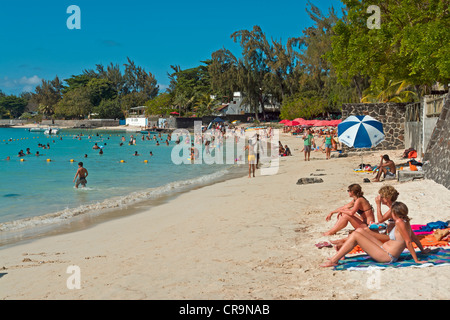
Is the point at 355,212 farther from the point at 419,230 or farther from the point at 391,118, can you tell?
the point at 391,118

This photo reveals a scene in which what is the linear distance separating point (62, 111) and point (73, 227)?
129 metres

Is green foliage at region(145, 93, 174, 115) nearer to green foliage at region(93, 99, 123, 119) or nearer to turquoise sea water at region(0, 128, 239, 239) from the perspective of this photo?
green foliage at region(93, 99, 123, 119)

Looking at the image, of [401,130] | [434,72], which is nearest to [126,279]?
[434,72]

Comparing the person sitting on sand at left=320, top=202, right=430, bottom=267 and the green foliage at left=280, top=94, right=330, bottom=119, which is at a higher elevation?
the green foliage at left=280, top=94, right=330, bottom=119

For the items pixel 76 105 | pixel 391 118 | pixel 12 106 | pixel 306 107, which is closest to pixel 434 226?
pixel 391 118

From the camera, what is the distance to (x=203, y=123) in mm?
80312

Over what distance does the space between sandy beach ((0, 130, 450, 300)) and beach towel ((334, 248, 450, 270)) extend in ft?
0.44

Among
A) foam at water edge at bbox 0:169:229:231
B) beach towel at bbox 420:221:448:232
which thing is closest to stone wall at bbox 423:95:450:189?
beach towel at bbox 420:221:448:232

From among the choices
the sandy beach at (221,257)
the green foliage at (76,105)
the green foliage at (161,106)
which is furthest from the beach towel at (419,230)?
the green foliage at (76,105)

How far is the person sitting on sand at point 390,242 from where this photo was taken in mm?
5738

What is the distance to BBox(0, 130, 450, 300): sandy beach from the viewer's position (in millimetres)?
5410

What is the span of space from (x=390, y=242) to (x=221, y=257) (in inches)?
110

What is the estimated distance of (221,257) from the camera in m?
7.19

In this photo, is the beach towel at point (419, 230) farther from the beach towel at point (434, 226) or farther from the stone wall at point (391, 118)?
the stone wall at point (391, 118)
